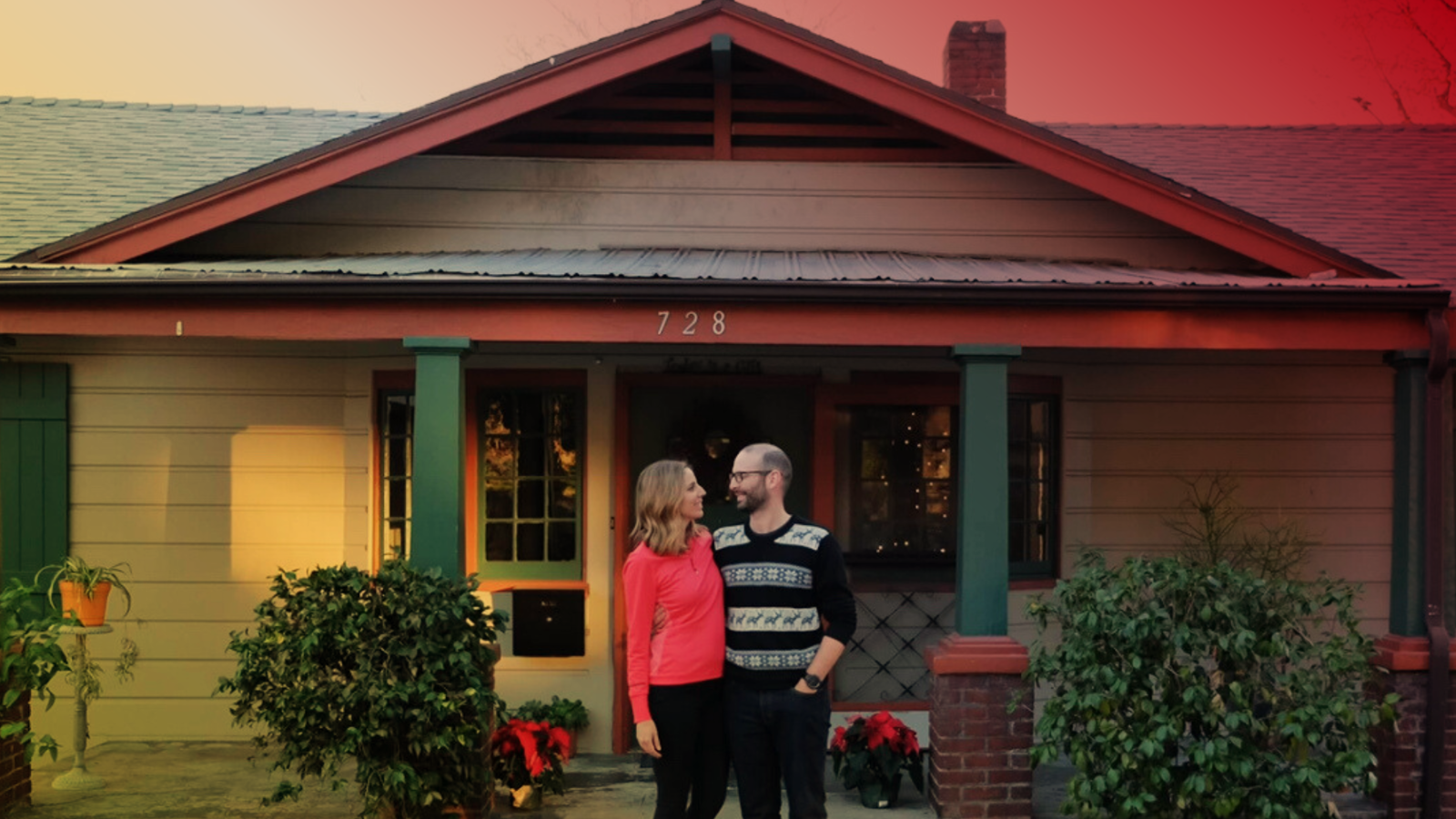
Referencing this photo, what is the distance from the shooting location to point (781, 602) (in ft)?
14.5

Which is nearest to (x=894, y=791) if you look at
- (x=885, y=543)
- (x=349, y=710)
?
(x=885, y=543)

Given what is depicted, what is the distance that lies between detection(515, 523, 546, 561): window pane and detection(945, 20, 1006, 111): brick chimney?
536cm

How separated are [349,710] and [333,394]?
297cm

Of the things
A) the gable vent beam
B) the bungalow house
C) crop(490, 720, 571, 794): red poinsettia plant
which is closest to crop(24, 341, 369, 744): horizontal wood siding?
the bungalow house

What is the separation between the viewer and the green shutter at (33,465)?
7832mm

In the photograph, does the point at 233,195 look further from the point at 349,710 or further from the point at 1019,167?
the point at 1019,167

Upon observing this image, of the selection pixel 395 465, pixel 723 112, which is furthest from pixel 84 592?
pixel 723 112

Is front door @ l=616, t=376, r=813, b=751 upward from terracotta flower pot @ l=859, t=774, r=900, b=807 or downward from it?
upward

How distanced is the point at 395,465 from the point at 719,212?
2.75m

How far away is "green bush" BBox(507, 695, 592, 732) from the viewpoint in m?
7.11

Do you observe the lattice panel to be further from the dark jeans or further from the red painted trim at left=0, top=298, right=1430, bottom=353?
the dark jeans

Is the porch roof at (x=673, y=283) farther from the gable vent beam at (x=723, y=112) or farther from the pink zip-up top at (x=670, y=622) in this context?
the pink zip-up top at (x=670, y=622)

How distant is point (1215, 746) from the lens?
5.27 m

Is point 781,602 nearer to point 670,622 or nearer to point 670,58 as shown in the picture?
point 670,622
